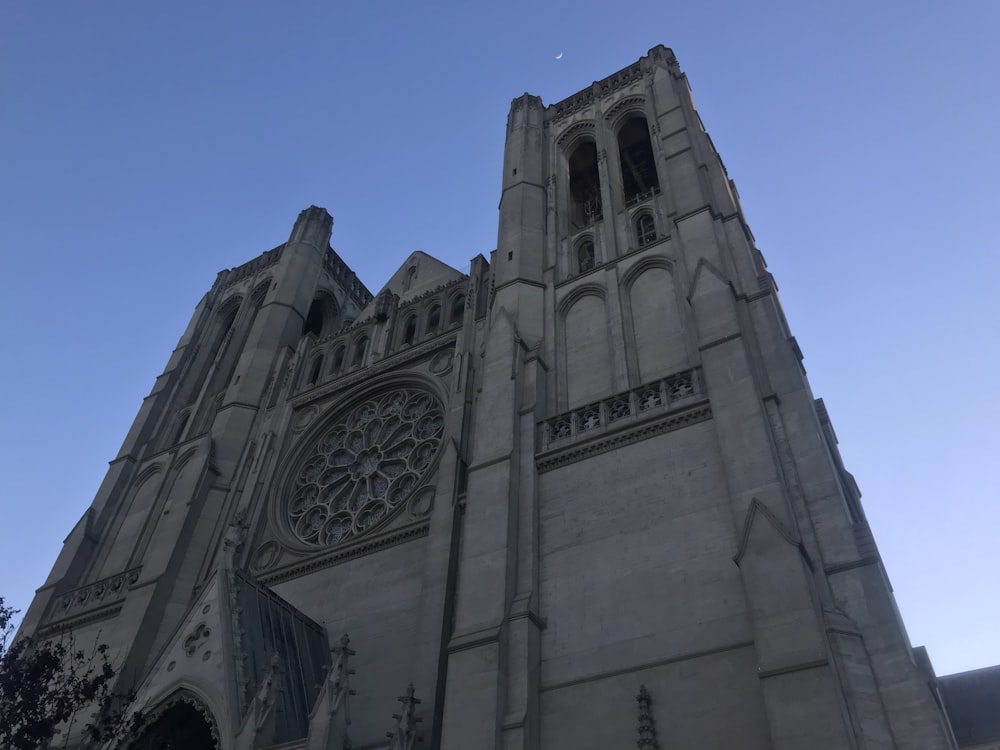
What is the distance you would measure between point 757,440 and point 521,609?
15.8 feet

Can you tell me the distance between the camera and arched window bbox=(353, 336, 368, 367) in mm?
25656

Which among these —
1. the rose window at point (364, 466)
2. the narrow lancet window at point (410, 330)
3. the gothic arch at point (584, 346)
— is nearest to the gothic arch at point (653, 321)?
the gothic arch at point (584, 346)

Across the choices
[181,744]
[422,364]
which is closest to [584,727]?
[181,744]

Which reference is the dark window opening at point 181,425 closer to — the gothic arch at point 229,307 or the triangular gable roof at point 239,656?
the gothic arch at point 229,307

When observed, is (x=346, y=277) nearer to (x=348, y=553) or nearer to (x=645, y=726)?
(x=348, y=553)

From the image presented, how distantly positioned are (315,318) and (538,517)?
68.4 ft

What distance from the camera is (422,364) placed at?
2314cm

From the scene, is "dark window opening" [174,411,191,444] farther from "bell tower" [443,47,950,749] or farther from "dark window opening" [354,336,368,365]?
"bell tower" [443,47,950,749]

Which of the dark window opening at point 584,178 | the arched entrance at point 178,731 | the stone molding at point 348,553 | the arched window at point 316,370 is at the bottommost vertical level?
the arched entrance at point 178,731

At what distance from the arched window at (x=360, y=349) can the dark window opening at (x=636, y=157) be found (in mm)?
9458

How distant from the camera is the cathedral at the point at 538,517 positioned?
477 inches

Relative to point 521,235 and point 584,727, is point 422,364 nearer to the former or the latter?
point 521,235

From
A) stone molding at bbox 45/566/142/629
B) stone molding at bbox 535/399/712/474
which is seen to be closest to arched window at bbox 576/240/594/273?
stone molding at bbox 535/399/712/474

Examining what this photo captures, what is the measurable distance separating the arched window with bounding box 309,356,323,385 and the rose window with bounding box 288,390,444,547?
313cm
